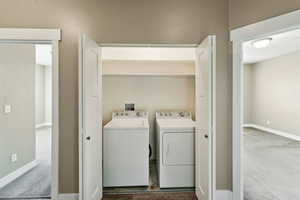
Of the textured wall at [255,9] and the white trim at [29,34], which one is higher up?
the textured wall at [255,9]

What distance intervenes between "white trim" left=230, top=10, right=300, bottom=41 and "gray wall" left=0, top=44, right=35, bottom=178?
330cm

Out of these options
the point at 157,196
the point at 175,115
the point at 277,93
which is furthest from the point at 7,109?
the point at 277,93

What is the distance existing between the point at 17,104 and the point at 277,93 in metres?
7.43

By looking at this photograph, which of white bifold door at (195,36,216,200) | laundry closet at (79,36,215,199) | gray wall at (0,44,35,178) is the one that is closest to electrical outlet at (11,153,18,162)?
gray wall at (0,44,35,178)

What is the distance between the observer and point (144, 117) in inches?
143

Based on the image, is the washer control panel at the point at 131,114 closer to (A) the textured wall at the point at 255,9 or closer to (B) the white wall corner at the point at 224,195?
(B) the white wall corner at the point at 224,195

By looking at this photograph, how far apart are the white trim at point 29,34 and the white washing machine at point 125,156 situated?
1.38 meters

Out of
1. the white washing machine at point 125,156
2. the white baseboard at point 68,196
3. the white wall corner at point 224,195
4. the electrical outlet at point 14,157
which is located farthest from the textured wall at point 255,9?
the electrical outlet at point 14,157

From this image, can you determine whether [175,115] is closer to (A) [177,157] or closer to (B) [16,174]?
(A) [177,157]

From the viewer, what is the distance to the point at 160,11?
2264 mm

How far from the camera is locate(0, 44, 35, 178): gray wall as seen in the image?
8.95 ft

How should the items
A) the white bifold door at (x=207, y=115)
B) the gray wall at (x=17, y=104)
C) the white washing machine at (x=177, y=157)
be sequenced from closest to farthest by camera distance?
the white bifold door at (x=207, y=115), the white washing machine at (x=177, y=157), the gray wall at (x=17, y=104)

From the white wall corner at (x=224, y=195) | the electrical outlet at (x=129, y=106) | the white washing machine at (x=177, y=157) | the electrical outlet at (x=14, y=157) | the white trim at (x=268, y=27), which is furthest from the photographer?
the electrical outlet at (x=129, y=106)

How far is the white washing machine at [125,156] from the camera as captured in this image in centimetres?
261
